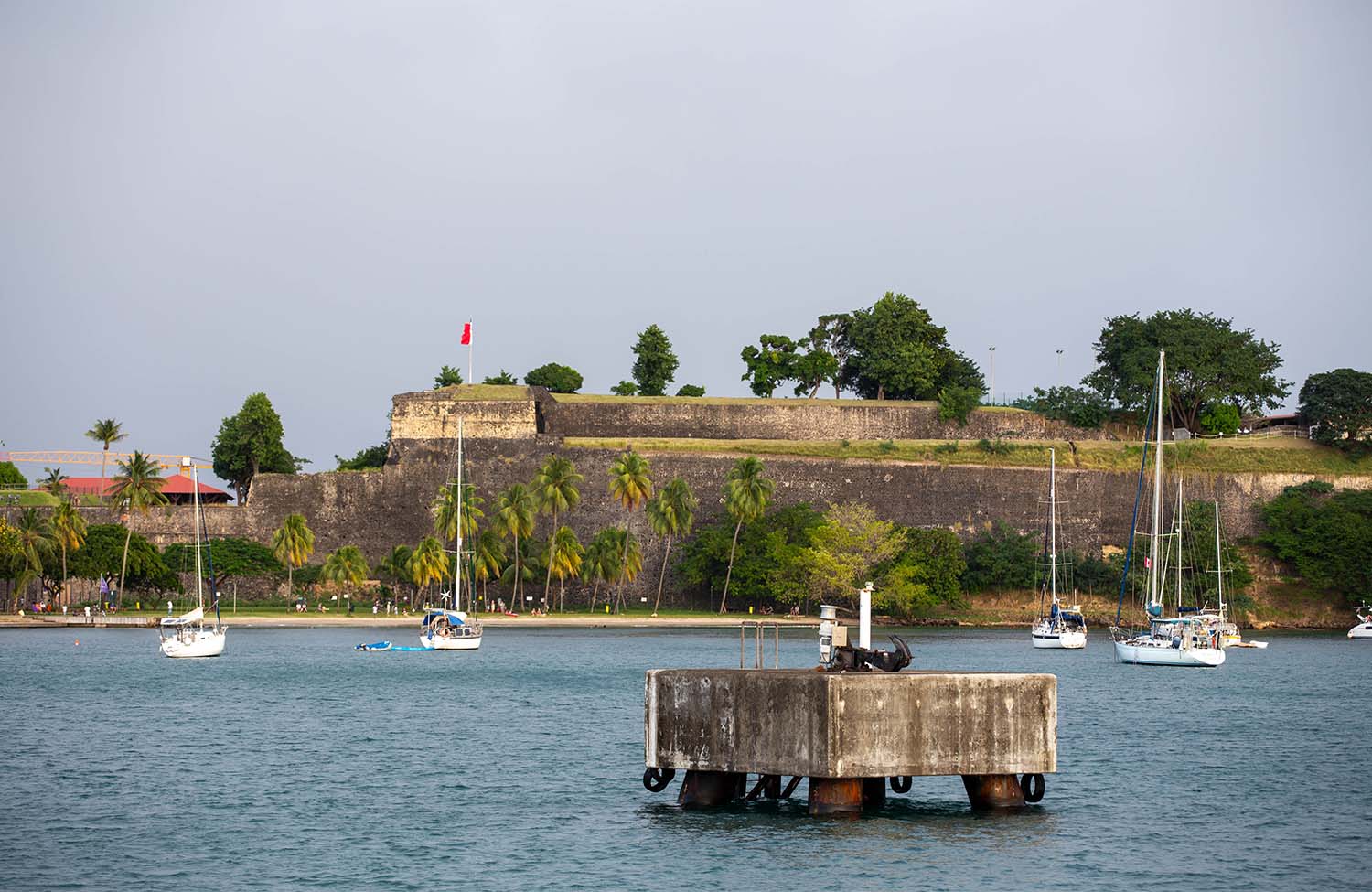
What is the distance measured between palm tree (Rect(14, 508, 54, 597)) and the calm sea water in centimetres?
2239

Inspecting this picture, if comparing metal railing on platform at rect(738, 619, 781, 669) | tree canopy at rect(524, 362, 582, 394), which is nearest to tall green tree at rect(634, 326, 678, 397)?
tree canopy at rect(524, 362, 582, 394)

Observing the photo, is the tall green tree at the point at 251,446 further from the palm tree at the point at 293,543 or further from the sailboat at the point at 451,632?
the sailboat at the point at 451,632

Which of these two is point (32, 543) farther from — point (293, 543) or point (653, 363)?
point (653, 363)

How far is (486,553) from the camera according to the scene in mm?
70312

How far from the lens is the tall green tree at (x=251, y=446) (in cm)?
8506

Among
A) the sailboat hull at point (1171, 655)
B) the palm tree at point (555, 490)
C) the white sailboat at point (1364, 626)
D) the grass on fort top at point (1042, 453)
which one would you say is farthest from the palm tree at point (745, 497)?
the white sailboat at point (1364, 626)

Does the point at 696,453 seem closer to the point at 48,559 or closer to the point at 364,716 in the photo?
the point at 48,559

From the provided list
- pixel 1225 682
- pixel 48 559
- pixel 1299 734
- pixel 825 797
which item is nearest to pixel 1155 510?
pixel 1225 682

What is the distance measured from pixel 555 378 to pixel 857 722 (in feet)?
246

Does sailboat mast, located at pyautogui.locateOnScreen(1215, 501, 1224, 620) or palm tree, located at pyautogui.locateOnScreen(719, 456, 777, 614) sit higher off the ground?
palm tree, located at pyautogui.locateOnScreen(719, 456, 777, 614)

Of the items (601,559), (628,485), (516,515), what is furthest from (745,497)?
(516,515)

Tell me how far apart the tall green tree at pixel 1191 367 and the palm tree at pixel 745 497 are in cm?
1932

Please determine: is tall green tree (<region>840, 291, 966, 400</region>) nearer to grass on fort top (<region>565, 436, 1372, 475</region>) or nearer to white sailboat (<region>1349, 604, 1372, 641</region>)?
grass on fort top (<region>565, 436, 1372, 475</region>)

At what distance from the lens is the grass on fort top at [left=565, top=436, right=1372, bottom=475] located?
76.2 metres
